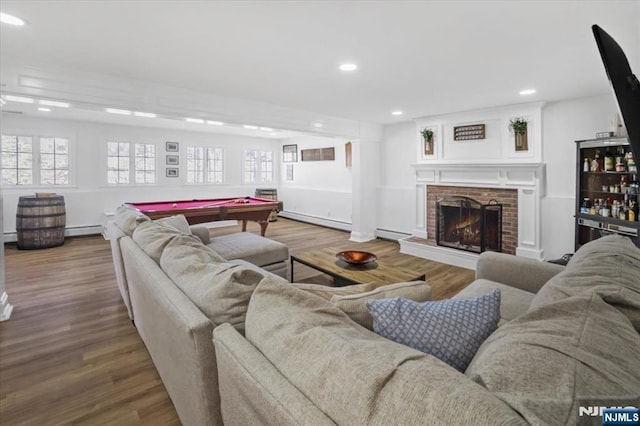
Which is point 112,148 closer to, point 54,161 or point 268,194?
point 54,161

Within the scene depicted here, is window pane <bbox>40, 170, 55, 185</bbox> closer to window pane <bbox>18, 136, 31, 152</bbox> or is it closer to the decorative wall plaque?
window pane <bbox>18, 136, 31, 152</bbox>

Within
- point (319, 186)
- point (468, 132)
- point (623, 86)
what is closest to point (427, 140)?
point (468, 132)

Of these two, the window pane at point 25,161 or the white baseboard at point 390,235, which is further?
the white baseboard at point 390,235

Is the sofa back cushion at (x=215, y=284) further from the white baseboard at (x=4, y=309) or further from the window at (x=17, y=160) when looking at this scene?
the window at (x=17, y=160)

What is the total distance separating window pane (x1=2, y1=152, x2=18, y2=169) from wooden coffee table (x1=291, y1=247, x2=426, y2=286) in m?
5.80

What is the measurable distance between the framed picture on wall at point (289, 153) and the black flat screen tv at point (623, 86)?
26.7 ft

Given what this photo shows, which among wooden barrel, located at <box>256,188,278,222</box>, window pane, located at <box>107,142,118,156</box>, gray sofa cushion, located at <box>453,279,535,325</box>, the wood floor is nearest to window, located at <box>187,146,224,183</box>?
wooden barrel, located at <box>256,188,278,222</box>

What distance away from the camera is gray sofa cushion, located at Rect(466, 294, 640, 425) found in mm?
559

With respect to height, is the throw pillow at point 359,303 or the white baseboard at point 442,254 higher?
the throw pillow at point 359,303

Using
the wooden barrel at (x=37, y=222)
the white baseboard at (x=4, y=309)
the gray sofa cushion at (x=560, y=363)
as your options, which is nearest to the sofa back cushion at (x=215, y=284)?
the gray sofa cushion at (x=560, y=363)

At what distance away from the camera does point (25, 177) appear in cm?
584

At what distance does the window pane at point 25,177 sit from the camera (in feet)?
19.0

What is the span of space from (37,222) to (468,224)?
668 centimetres

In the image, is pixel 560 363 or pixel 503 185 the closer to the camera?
pixel 560 363
